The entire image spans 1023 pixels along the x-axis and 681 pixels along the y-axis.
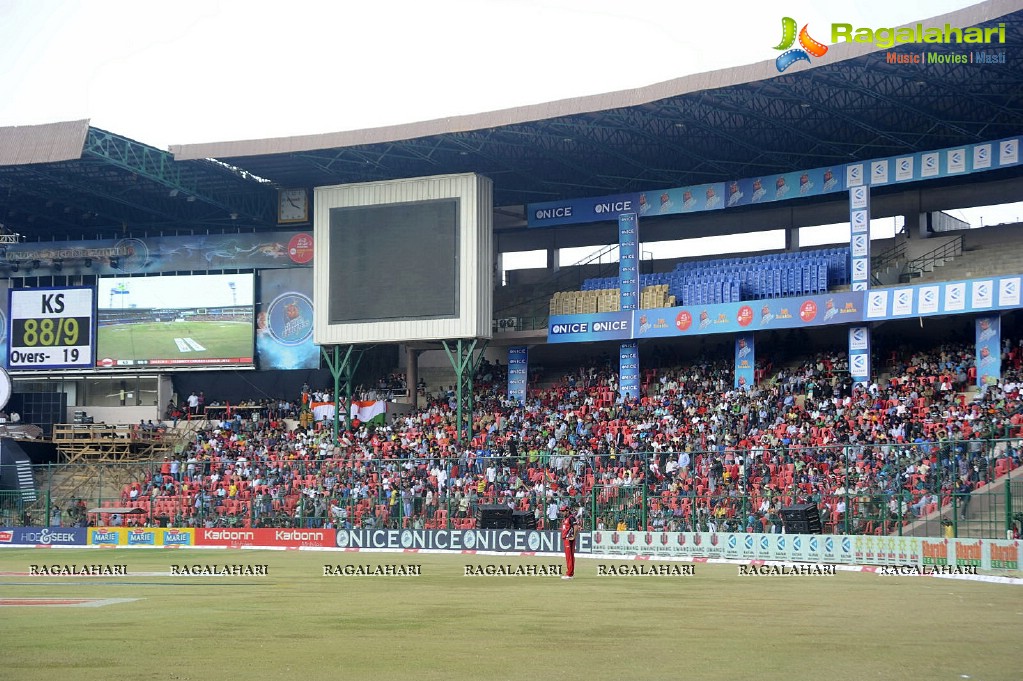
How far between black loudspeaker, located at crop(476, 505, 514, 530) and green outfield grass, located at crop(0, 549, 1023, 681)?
501 inches

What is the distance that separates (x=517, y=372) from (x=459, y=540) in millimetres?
15739

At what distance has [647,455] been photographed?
4088cm

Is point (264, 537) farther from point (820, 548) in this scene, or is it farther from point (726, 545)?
point (820, 548)

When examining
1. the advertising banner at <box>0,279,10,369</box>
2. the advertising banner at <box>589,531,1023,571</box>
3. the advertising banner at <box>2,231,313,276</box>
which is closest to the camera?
the advertising banner at <box>589,531,1023,571</box>

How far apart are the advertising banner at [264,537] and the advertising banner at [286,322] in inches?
538

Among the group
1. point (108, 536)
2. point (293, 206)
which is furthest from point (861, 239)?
point (108, 536)

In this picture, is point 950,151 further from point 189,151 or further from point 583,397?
point 189,151

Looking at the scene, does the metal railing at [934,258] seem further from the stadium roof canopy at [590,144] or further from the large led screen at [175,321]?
the large led screen at [175,321]

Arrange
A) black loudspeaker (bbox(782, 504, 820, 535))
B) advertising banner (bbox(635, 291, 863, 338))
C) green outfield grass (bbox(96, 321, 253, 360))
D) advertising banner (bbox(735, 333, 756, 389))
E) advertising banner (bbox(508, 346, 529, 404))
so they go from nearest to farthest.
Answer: black loudspeaker (bbox(782, 504, 820, 535)), advertising banner (bbox(635, 291, 863, 338)), advertising banner (bbox(735, 333, 756, 389)), advertising banner (bbox(508, 346, 529, 404)), green outfield grass (bbox(96, 321, 253, 360))

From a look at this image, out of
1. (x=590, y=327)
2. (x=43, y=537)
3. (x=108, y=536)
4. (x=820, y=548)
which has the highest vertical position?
(x=590, y=327)

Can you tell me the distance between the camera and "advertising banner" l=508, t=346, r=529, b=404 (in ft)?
190

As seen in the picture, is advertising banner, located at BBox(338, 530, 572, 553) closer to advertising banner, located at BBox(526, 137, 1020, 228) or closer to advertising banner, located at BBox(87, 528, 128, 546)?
advertising banner, located at BBox(87, 528, 128, 546)

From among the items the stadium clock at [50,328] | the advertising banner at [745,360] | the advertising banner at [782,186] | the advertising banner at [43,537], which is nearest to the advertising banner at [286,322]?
the stadium clock at [50,328]

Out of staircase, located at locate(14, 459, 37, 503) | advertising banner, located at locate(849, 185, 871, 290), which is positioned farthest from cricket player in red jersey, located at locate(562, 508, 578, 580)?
staircase, located at locate(14, 459, 37, 503)
